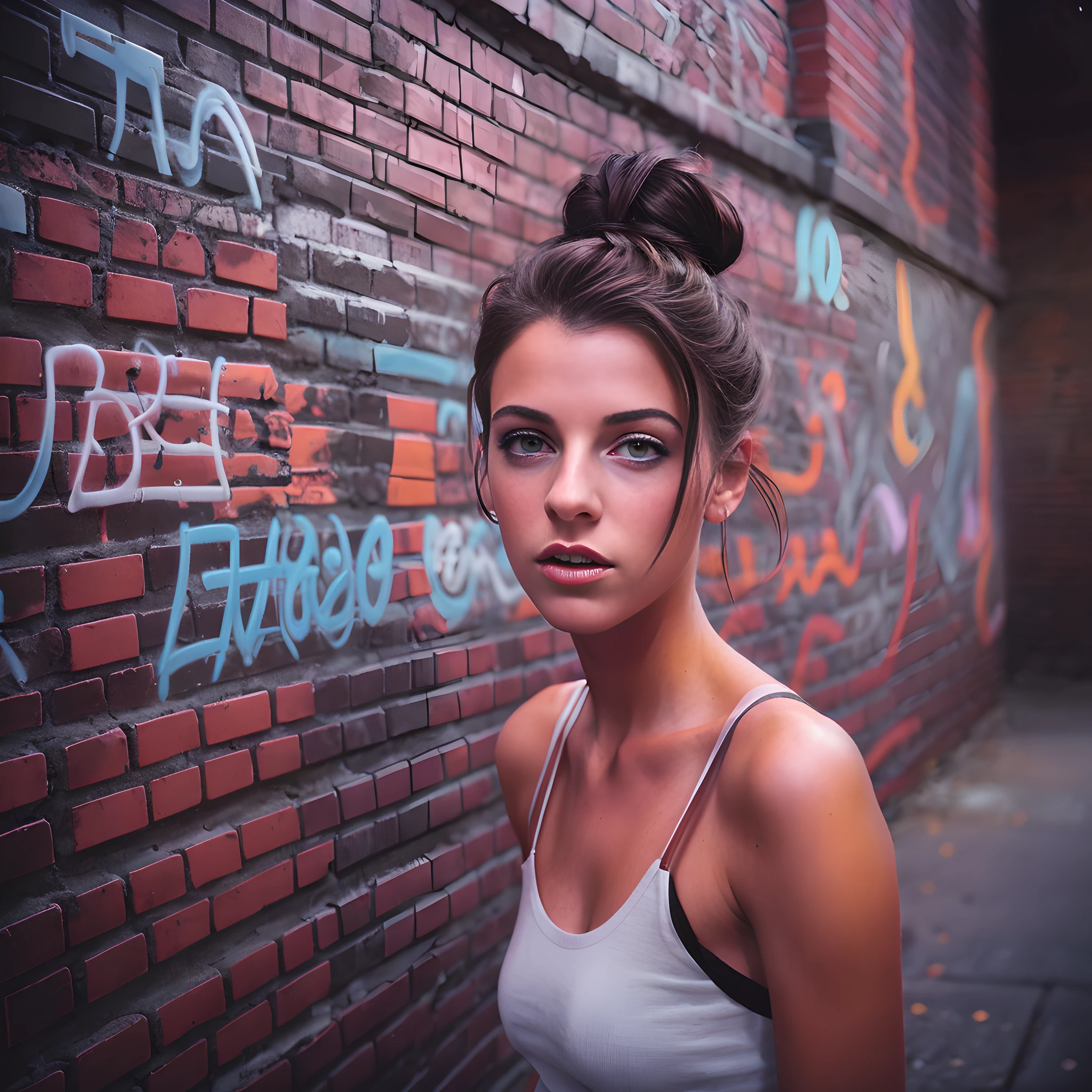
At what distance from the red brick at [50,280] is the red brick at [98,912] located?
3.08 ft

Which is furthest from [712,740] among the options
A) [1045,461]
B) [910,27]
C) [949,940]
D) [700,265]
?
[1045,461]

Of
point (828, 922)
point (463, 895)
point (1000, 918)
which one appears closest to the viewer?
point (828, 922)

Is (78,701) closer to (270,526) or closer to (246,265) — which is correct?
(270,526)

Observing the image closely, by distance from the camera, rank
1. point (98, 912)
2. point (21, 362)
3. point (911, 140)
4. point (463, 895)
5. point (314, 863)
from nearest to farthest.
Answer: point (21, 362) → point (98, 912) → point (314, 863) → point (463, 895) → point (911, 140)

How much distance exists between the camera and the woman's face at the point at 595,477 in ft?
3.61

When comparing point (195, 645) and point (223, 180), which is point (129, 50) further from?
point (195, 645)

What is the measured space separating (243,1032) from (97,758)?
658 mm

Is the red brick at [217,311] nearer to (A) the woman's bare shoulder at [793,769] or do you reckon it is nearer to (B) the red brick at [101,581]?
(B) the red brick at [101,581]

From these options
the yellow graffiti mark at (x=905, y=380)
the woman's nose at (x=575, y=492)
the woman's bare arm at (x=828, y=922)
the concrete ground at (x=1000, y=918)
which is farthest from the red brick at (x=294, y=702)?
the yellow graffiti mark at (x=905, y=380)

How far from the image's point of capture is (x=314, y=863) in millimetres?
1843

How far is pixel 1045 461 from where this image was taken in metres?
6.81

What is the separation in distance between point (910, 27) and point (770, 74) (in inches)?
69.6

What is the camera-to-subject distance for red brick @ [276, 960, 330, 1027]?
5.79 ft

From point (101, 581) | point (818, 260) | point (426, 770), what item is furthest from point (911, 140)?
point (101, 581)
